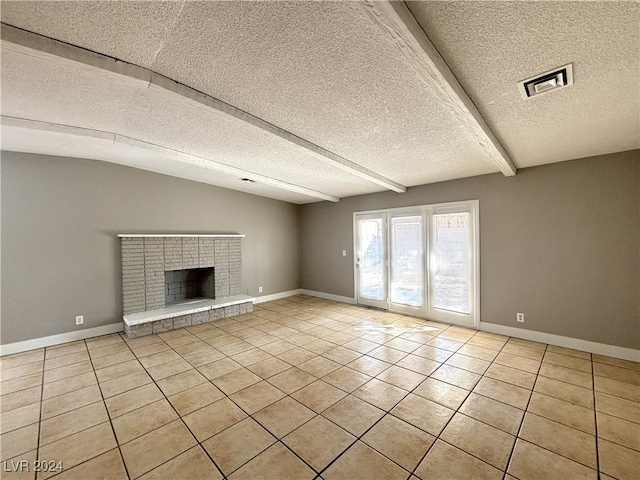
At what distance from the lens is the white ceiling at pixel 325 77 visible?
1.34 metres

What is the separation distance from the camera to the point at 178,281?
16.8 ft

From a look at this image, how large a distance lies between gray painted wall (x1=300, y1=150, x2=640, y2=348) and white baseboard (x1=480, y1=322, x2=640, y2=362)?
0.06 metres

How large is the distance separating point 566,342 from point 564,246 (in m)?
1.24

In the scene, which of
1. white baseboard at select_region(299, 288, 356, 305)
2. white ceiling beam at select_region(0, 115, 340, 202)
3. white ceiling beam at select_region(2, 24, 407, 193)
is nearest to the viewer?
white ceiling beam at select_region(2, 24, 407, 193)

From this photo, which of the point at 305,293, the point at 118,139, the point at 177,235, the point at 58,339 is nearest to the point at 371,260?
A: the point at 305,293

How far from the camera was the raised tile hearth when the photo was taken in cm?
416

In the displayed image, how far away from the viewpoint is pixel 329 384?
257 cm

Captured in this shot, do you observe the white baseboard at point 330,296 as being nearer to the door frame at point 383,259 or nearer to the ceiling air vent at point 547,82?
the door frame at point 383,259

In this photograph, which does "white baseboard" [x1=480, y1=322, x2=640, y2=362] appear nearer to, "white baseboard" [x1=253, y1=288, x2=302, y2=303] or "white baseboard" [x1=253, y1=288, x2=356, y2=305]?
"white baseboard" [x1=253, y1=288, x2=356, y2=305]

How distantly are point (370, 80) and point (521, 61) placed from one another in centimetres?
92

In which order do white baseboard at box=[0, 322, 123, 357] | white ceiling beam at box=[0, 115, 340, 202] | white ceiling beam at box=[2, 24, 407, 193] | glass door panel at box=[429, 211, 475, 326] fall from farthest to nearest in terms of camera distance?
1. glass door panel at box=[429, 211, 475, 326]
2. white baseboard at box=[0, 322, 123, 357]
3. white ceiling beam at box=[0, 115, 340, 202]
4. white ceiling beam at box=[2, 24, 407, 193]

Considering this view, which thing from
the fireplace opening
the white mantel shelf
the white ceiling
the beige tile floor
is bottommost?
the beige tile floor

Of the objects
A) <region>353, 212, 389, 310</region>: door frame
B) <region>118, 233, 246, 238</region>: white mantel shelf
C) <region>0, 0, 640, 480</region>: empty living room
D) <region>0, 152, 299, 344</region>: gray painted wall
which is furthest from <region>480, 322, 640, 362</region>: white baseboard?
<region>0, 152, 299, 344</region>: gray painted wall

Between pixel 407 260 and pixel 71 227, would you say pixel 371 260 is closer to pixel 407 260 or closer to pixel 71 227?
pixel 407 260
